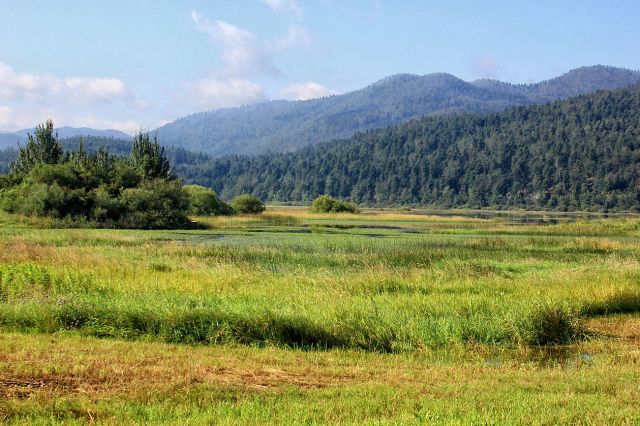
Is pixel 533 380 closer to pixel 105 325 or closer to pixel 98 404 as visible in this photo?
pixel 98 404

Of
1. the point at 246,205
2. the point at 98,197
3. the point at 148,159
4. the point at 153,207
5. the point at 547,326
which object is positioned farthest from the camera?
the point at 246,205

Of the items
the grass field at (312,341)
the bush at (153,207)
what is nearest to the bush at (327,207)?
the bush at (153,207)

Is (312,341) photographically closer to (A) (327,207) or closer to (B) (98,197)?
(B) (98,197)

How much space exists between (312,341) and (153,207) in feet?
162

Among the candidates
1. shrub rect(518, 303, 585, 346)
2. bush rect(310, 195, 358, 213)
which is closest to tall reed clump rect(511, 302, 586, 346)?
shrub rect(518, 303, 585, 346)

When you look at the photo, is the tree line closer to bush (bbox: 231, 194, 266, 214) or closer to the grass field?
bush (bbox: 231, 194, 266, 214)

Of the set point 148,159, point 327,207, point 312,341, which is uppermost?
point 148,159

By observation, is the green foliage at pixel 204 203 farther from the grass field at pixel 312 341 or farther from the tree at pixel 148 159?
the grass field at pixel 312 341

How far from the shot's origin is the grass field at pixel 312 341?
962cm

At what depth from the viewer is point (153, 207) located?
62.4 m

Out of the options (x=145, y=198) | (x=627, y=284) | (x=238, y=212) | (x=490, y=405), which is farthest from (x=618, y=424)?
(x=238, y=212)

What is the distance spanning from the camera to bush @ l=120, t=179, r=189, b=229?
60.8 metres

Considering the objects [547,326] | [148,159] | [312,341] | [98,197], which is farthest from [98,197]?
[547,326]

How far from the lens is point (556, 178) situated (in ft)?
611
